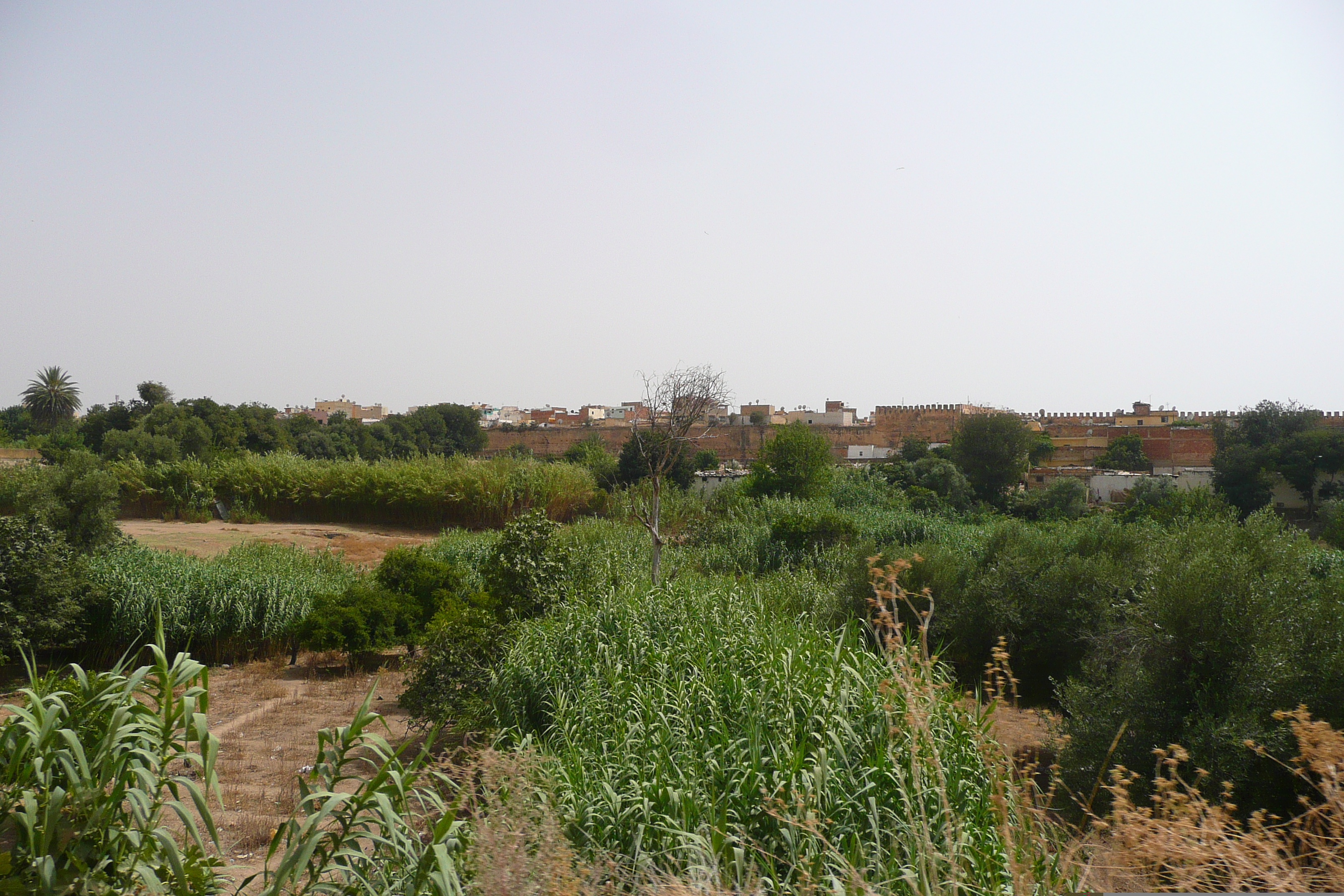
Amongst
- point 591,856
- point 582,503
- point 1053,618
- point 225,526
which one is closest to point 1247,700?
point 1053,618

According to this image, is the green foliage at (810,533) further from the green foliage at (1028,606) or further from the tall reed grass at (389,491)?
the tall reed grass at (389,491)

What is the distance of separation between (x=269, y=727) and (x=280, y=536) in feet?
45.1

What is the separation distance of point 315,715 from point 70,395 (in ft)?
160

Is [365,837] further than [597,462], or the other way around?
[597,462]

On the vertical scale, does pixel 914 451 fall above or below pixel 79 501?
above

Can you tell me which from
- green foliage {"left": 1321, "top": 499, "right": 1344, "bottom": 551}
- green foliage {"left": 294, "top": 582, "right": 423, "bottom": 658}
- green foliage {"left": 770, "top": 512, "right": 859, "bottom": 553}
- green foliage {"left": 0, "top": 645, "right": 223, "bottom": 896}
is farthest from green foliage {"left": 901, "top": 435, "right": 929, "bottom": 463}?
green foliage {"left": 0, "top": 645, "right": 223, "bottom": 896}

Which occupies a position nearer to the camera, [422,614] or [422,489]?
[422,614]

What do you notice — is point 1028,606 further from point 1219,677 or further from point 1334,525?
point 1334,525

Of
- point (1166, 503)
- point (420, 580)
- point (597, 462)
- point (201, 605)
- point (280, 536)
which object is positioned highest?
point (597, 462)

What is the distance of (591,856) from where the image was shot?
2967 mm

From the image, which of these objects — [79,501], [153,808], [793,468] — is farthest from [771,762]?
[793,468]

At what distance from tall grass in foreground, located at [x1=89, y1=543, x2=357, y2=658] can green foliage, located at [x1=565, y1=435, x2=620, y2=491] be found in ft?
24.8

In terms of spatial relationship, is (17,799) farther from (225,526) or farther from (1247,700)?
(225,526)

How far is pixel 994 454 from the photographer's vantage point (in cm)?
2967
